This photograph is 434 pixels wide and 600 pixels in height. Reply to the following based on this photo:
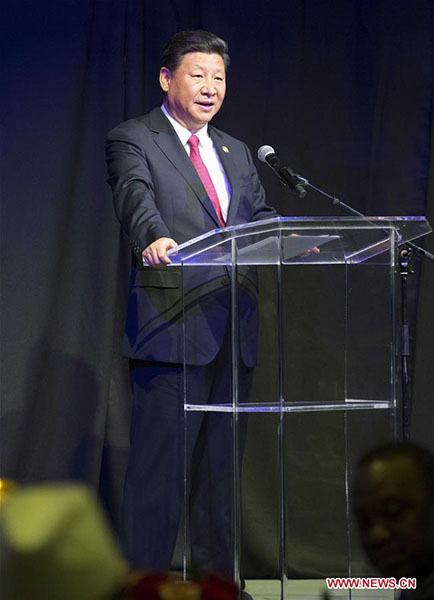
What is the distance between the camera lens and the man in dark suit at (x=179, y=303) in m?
2.29

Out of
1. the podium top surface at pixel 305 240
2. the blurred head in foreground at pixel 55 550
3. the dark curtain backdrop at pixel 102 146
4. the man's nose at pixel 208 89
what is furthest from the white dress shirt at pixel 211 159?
the blurred head in foreground at pixel 55 550

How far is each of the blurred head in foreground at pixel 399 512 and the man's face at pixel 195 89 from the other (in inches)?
87.8

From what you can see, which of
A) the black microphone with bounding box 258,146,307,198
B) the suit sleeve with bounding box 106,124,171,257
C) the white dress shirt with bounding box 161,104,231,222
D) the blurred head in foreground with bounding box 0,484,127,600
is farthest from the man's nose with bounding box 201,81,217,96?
the blurred head in foreground with bounding box 0,484,127,600

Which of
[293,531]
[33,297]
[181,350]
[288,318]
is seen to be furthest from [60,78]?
[293,531]

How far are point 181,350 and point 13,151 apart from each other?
5.87 feet

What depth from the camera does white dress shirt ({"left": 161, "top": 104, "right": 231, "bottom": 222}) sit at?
9.60 ft

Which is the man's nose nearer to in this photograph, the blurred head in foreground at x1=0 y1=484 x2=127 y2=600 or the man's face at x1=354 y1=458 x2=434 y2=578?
the man's face at x1=354 y1=458 x2=434 y2=578

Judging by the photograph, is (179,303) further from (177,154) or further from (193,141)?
(193,141)

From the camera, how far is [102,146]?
4.02 meters

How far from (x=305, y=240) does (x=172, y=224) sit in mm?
761

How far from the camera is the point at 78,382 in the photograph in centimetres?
394

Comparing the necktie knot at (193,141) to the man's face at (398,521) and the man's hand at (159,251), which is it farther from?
the man's face at (398,521)

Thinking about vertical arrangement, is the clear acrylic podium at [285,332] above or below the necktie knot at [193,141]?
below

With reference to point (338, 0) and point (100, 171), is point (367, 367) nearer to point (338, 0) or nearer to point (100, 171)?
point (100, 171)
